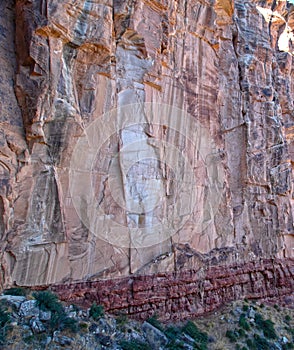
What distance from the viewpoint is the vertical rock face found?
11828 mm

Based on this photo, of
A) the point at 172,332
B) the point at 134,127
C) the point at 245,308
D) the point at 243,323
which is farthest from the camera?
the point at 245,308

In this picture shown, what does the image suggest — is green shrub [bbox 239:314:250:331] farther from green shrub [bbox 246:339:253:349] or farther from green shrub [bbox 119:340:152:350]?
green shrub [bbox 119:340:152:350]

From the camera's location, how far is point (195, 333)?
44.7ft

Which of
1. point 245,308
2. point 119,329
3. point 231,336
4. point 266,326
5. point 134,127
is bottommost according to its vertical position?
point 231,336

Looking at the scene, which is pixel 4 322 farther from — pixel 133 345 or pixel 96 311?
pixel 133 345

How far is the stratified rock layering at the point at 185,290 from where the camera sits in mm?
12719

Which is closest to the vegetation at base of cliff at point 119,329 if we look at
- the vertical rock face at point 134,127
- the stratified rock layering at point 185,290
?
the stratified rock layering at point 185,290

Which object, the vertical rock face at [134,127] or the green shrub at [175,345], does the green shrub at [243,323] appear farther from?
the green shrub at [175,345]

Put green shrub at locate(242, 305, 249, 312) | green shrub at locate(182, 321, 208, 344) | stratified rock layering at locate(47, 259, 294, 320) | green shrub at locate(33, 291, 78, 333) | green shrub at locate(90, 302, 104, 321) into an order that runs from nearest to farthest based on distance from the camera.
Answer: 1. green shrub at locate(33, 291, 78, 333)
2. green shrub at locate(90, 302, 104, 321)
3. stratified rock layering at locate(47, 259, 294, 320)
4. green shrub at locate(182, 321, 208, 344)
5. green shrub at locate(242, 305, 249, 312)

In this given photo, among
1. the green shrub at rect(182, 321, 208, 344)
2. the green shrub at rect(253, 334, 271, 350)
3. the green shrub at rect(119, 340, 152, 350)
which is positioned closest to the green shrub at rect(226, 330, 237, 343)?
the green shrub at rect(253, 334, 271, 350)

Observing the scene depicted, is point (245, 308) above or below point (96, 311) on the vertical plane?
above

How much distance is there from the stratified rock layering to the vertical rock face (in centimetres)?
42

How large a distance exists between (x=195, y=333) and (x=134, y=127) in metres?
9.11

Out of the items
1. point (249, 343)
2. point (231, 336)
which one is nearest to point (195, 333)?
point (231, 336)
